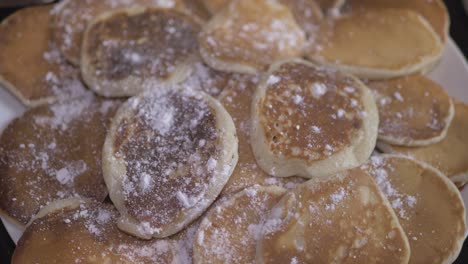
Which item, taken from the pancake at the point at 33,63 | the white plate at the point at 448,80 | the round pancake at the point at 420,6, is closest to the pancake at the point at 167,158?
the pancake at the point at 33,63

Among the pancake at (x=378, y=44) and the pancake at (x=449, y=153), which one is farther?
the pancake at (x=378, y=44)

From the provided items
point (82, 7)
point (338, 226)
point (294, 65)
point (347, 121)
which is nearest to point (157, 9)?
point (82, 7)

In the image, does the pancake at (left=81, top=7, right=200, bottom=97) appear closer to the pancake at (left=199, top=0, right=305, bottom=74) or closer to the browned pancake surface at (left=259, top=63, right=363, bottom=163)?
the pancake at (left=199, top=0, right=305, bottom=74)

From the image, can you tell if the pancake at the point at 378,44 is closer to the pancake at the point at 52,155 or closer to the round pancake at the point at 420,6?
the round pancake at the point at 420,6

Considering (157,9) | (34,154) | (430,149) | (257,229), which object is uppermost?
(157,9)

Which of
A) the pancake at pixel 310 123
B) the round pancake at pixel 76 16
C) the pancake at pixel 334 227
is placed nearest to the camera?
the pancake at pixel 334 227

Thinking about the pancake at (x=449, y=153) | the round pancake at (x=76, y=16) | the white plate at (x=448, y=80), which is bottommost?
the pancake at (x=449, y=153)

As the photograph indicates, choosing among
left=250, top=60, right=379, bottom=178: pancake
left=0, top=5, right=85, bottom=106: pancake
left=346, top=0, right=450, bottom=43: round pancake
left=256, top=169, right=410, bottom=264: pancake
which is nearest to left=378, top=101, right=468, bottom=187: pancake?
left=250, top=60, right=379, bottom=178: pancake

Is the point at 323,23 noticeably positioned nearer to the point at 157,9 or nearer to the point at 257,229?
the point at 157,9
